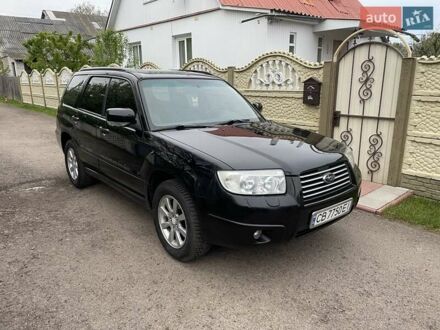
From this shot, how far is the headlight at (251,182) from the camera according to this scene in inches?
112

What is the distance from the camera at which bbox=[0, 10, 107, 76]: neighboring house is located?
109ft

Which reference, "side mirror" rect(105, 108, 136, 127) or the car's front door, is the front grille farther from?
"side mirror" rect(105, 108, 136, 127)

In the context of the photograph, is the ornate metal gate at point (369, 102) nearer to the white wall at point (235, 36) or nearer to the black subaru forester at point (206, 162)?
the black subaru forester at point (206, 162)

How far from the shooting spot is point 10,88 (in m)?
22.7

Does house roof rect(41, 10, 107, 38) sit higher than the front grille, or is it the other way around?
house roof rect(41, 10, 107, 38)

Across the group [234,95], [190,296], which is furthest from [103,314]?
[234,95]

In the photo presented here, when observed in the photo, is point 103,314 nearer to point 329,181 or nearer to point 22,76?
point 329,181

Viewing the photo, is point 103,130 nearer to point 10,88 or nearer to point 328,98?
point 328,98

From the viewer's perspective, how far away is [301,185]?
9.70 ft

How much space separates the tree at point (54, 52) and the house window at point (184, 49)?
276 inches

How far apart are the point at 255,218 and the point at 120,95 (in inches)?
92.5

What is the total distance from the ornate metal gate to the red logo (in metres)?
0.89

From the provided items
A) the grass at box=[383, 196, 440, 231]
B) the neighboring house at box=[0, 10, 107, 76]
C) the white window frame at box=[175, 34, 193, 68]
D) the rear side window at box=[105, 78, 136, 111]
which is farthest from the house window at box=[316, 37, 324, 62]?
the neighboring house at box=[0, 10, 107, 76]

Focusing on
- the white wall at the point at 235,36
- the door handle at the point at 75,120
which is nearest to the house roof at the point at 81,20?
the white wall at the point at 235,36
